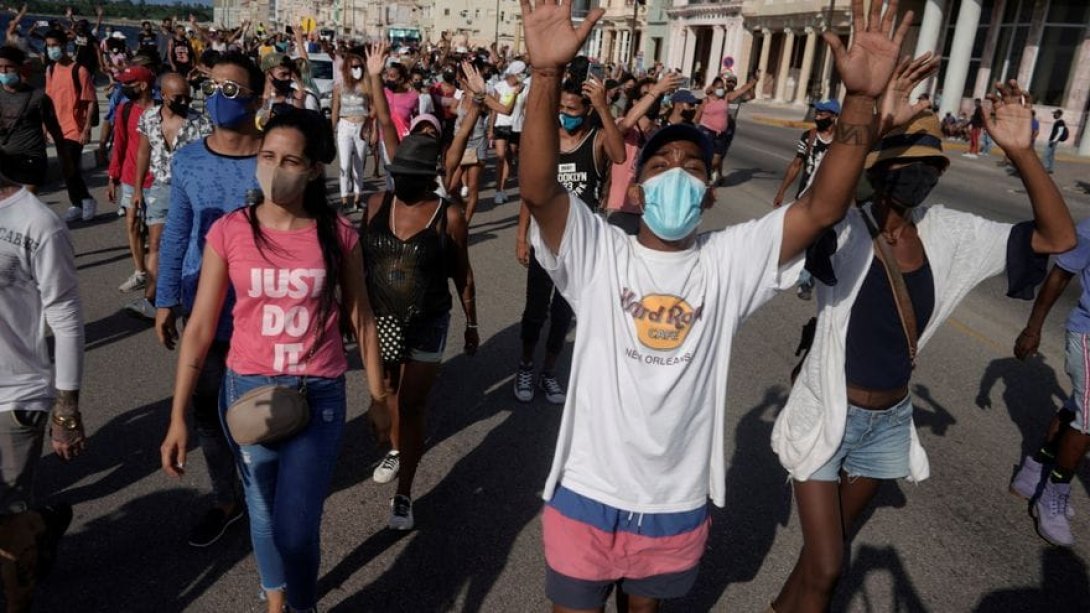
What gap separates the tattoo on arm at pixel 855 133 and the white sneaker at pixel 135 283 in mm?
6525

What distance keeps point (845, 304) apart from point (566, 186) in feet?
10.2

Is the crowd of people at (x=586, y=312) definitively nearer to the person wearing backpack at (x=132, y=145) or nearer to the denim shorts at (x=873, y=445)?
the denim shorts at (x=873, y=445)

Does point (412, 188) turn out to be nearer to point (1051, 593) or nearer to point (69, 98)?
point (1051, 593)

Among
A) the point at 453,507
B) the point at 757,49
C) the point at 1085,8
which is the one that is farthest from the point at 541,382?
the point at 757,49

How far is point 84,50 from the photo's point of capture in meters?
12.8

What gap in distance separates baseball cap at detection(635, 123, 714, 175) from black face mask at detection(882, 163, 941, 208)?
0.87 meters

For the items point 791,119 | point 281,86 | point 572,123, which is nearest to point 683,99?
point 281,86

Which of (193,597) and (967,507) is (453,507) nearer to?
(193,597)

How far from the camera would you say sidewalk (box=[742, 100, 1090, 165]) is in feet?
86.4

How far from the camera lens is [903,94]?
267 centimetres

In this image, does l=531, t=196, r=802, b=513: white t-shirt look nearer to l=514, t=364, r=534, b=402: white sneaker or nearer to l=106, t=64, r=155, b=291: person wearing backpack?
l=514, t=364, r=534, b=402: white sneaker

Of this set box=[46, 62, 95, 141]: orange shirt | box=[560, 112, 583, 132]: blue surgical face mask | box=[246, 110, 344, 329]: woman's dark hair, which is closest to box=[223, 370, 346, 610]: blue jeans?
box=[246, 110, 344, 329]: woman's dark hair

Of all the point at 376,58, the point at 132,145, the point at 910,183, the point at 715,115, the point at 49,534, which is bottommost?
the point at 49,534

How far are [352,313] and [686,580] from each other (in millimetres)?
1463
